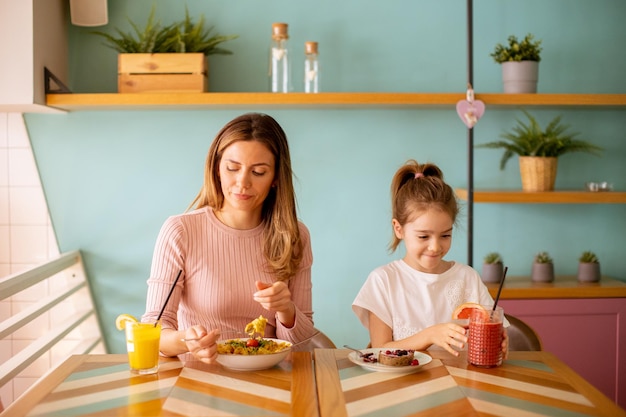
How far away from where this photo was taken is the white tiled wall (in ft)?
10.8

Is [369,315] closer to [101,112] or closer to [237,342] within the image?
[237,342]

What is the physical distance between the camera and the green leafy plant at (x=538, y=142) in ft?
10.3

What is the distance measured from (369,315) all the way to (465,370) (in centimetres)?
48

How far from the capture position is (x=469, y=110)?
9.87ft

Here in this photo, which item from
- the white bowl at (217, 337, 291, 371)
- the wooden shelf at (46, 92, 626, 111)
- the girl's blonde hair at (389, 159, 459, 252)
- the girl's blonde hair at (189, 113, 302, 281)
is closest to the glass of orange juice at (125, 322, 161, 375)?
the white bowl at (217, 337, 291, 371)

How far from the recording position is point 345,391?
1608 mm

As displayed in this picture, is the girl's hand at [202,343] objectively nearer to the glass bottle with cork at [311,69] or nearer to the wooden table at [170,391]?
the wooden table at [170,391]

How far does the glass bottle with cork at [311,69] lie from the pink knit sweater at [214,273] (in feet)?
3.55

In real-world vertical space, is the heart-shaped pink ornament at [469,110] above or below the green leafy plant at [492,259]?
above

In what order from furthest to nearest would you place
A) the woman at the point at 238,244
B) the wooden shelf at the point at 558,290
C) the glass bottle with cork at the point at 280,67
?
the glass bottle with cork at the point at 280,67
the wooden shelf at the point at 558,290
the woman at the point at 238,244

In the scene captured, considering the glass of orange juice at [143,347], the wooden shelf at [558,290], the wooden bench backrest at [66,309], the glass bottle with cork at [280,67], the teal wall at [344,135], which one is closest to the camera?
the glass of orange juice at [143,347]

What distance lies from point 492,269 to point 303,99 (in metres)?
0.97

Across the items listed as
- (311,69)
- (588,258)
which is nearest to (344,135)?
(311,69)

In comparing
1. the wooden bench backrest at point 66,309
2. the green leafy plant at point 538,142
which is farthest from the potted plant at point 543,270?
the wooden bench backrest at point 66,309
